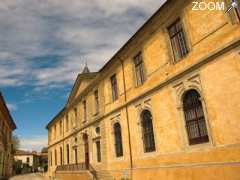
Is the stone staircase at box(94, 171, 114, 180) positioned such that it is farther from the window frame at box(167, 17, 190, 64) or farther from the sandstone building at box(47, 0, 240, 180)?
the window frame at box(167, 17, 190, 64)

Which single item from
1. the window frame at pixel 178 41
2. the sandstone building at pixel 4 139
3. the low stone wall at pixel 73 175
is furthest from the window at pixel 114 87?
the sandstone building at pixel 4 139

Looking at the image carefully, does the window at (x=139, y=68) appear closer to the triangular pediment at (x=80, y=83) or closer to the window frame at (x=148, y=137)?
the window frame at (x=148, y=137)

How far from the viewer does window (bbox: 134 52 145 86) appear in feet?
50.2

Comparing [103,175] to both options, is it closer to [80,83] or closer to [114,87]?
[114,87]

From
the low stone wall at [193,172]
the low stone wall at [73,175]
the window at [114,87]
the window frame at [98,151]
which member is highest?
the window at [114,87]

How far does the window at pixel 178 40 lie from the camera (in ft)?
39.9

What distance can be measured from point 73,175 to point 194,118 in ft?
51.3

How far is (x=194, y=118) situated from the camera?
11.2 meters

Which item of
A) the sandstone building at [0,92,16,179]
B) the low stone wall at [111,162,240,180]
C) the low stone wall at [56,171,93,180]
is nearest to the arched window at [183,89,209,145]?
the low stone wall at [111,162,240,180]

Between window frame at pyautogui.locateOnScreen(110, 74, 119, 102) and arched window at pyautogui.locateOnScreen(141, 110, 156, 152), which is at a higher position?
window frame at pyautogui.locateOnScreen(110, 74, 119, 102)

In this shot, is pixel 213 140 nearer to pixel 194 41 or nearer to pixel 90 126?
pixel 194 41

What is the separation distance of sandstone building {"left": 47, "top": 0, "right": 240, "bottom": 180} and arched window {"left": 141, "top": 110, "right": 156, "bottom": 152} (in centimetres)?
6

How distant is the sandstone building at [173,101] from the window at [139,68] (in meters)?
0.09

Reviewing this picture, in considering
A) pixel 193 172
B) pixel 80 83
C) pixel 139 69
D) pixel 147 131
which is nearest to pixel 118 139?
pixel 147 131
